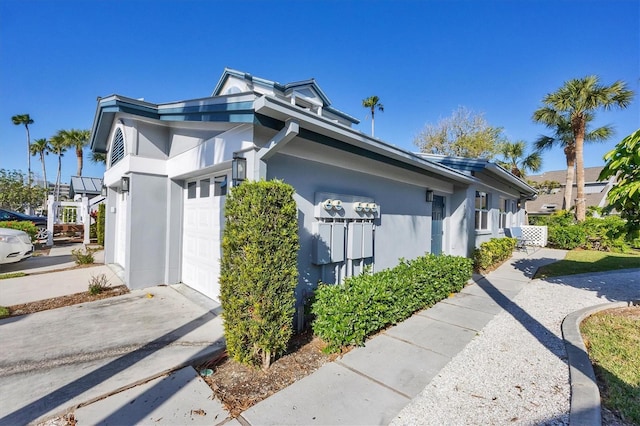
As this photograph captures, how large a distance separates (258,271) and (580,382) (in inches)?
147

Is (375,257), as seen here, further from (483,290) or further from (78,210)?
(78,210)

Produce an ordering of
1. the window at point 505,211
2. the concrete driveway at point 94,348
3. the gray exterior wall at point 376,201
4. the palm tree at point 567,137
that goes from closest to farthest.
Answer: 1. the concrete driveway at point 94,348
2. the gray exterior wall at point 376,201
3. the window at point 505,211
4. the palm tree at point 567,137

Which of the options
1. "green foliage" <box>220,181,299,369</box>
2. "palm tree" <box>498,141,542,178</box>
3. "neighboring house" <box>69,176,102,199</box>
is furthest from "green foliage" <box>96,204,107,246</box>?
"palm tree" <box>498,141,542,178</box>

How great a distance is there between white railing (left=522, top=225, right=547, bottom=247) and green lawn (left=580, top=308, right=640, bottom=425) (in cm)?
1210

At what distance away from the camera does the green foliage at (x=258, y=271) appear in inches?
124

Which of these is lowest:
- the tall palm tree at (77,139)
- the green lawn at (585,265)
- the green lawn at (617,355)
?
the green lawn at (617,355)

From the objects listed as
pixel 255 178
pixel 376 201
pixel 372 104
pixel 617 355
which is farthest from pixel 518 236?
pixel 372 104

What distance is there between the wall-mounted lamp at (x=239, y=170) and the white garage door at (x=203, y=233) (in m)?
1.32

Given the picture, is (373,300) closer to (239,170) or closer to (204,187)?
(239,170)

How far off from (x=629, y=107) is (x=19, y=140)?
62683mm

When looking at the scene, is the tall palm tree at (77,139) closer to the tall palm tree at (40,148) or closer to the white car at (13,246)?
the tall palm tree at (40,148)

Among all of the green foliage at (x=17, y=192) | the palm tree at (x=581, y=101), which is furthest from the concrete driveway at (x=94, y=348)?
the green foliage at (x=17, y=192)

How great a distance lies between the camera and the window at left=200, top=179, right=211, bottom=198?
5.87m

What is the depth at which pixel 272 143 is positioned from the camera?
152 inches
